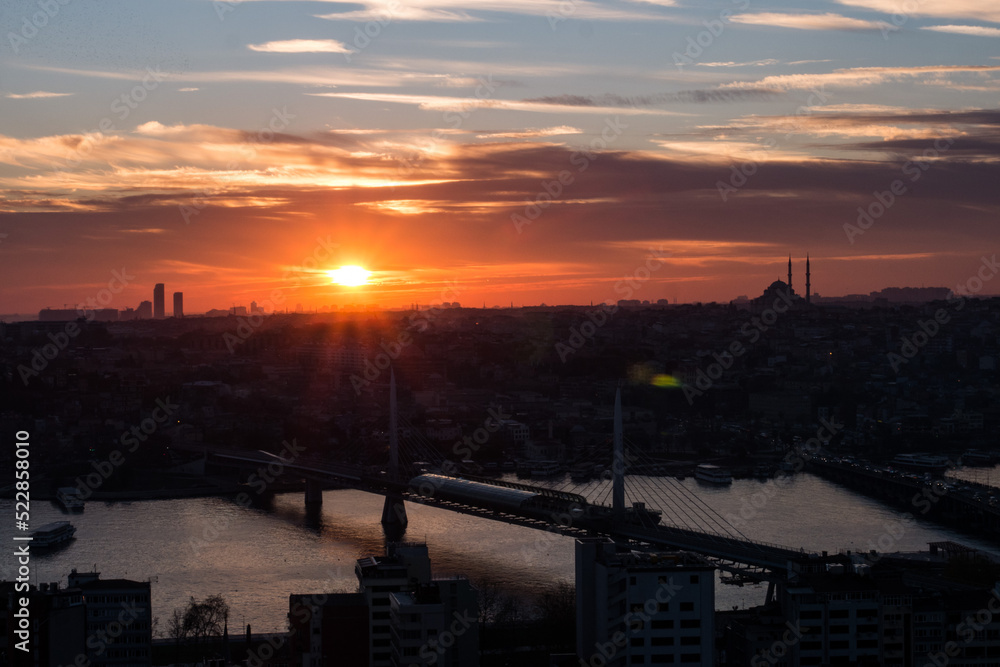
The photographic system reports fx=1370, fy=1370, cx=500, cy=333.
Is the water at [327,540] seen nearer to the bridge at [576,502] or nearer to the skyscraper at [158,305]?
the bridge at [576,502]

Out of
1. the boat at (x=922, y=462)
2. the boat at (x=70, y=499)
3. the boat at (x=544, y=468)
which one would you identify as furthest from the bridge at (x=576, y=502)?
the boat at (x=922, y=462)

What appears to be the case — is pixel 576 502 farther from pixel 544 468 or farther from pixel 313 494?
pixel 544 468

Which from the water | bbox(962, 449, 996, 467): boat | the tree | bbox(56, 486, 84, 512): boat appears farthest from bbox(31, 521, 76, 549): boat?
bbox(962, 449, 996, 467): boat

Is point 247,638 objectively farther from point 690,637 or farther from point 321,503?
point 321,503

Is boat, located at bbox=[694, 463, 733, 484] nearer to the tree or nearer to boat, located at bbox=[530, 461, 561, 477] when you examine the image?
boat, located at bbox=[530, 461, 561, 477]

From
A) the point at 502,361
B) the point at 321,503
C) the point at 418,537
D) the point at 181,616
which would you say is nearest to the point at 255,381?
the point at 502,361
